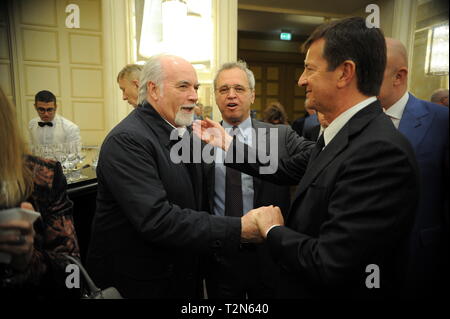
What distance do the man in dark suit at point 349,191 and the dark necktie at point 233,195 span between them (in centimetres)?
61

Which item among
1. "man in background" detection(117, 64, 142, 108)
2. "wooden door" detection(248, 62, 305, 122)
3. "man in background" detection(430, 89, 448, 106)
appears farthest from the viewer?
"wooden door" detection(248, 62, 305, 122)

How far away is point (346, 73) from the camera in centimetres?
107

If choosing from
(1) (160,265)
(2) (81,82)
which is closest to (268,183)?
(1) (160,265)

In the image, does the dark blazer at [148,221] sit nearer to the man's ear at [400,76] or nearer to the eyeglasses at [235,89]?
the eyeglasses at [235,89]

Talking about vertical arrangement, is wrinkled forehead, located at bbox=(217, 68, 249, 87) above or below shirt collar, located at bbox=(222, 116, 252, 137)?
above

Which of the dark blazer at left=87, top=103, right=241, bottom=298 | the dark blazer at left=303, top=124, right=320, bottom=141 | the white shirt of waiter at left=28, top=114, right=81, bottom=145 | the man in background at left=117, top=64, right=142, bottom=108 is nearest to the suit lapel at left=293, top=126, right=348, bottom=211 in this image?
the dark blazer at left=87, top=103, right=241, bottom=298

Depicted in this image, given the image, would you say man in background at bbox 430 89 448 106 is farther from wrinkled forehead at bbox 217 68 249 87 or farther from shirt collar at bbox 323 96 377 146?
shirt collar at bbox 323 96 377 146

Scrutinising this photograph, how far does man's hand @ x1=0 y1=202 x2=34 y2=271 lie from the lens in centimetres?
90

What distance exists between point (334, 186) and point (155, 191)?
729 mm

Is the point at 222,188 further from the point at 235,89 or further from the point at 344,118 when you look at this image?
the point at 344,118

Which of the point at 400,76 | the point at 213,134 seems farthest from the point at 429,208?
the point at 213,134

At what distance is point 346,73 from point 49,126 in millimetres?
4337

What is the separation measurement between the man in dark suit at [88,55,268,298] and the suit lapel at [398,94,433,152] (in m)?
0.86
